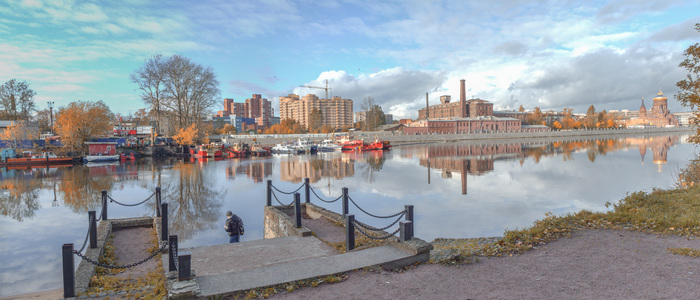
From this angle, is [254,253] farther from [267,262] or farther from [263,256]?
[267,262]

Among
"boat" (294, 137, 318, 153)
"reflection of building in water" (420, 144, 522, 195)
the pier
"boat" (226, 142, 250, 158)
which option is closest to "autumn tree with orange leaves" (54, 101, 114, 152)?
"boat" (226, 142, 250, 158)

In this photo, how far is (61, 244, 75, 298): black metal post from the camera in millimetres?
5891

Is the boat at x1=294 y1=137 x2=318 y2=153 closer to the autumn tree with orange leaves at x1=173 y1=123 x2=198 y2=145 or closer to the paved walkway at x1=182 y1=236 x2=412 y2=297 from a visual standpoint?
the autumn tree with orange leaves at x1=173 y1=123 x2=198 y2=145

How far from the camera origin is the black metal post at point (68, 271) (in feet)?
19.3

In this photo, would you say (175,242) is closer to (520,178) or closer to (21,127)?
(520,178)

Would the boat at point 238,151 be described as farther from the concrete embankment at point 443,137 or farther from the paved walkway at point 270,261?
the paved walkway at point 270,261

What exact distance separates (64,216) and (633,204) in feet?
70.3

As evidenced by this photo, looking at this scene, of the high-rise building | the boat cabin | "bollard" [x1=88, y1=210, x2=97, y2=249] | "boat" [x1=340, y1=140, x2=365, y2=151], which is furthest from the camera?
the high-rise building

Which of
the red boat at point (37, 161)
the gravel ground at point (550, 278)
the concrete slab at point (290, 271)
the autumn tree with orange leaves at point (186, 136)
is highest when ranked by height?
the autumn tree with orange leaves at point (186, 136)

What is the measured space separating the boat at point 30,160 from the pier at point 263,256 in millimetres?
41225

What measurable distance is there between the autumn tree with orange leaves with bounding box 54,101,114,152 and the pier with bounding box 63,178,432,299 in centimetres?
4673

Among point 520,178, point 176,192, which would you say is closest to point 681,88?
point 520,178

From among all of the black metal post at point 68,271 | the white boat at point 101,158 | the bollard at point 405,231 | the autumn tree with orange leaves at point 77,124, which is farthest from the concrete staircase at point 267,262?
the autumn tree with orange leaves at point 77,124

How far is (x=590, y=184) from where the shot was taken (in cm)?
2169
